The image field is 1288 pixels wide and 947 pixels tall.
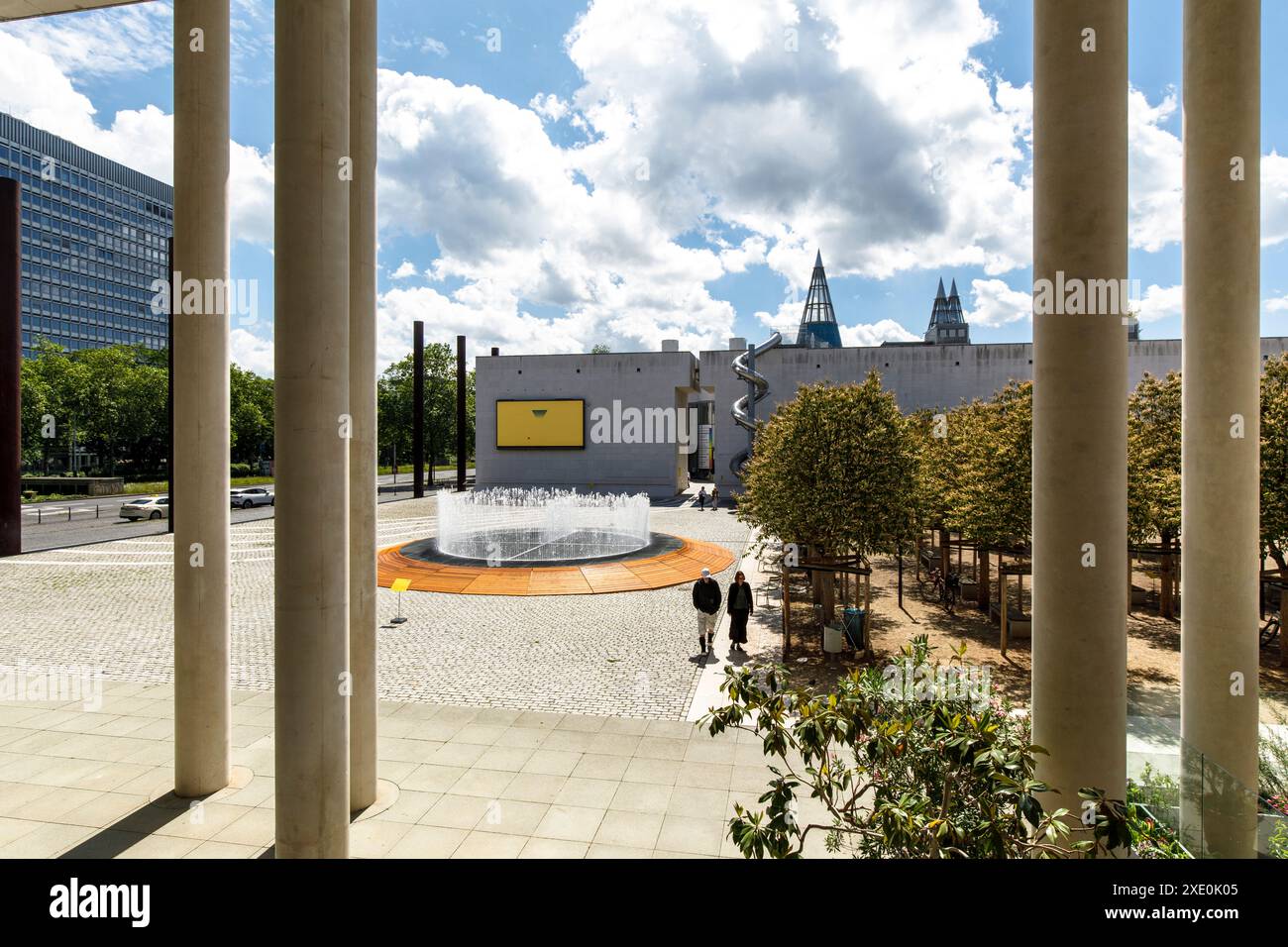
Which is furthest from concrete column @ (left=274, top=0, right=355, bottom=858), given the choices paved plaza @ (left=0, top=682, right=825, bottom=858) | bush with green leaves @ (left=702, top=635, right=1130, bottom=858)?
bush with green leaves @ (left=702, top=635, right=1130, bottom=858)

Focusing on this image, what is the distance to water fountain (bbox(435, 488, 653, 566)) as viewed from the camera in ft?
77.0

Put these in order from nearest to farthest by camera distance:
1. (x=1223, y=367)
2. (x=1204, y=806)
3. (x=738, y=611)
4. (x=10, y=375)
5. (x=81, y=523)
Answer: (x=1204, y=806) → (x=1223, y=367) → (x=738, y=611) → (x=10, y=375) → (x=81, y=523)

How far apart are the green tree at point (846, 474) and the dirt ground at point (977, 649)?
2.23 metres

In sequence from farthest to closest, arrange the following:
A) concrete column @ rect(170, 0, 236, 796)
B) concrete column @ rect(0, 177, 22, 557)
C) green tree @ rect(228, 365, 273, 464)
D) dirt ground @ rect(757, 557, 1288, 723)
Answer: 1. green tree @ rect(228, 365, 273, 464)
2. concrete column @ rect(0, 177, 22, 557)
3. dirt ground @ rect(757, 557, 1288, 723)
4. concrete column @ rect(170, 0, 236, 796)

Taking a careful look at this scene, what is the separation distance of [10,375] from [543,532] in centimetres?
2013

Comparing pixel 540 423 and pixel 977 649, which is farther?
pixel 540 423

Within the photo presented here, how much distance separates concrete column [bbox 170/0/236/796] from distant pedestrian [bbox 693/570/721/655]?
25.9 ft

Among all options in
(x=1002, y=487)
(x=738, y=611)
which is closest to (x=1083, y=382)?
(x=738, y=611)

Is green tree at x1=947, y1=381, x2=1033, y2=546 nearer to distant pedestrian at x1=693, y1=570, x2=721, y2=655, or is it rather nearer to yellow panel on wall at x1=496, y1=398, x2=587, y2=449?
distant pedestrian at x1=693, y1=570, x2=721, y2=655

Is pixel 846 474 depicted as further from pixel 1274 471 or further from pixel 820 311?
pixel 820 311

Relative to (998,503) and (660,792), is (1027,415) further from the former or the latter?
(660,792)

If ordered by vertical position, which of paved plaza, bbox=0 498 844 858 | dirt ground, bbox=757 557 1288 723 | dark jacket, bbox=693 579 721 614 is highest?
dark jacket, bbox=693 579 721 614

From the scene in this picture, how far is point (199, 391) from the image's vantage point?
7.40m

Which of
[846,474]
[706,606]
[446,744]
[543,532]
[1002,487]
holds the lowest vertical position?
[446,744]
